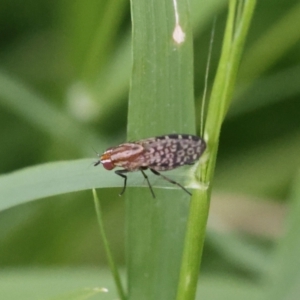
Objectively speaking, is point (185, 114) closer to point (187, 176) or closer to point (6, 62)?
point (187, 176)

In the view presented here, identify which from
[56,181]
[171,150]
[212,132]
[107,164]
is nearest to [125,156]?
[107,164]

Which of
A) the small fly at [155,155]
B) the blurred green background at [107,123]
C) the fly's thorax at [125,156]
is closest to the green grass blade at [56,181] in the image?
the small fly at [155,155]

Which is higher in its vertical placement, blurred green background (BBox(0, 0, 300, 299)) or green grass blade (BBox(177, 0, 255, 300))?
blurred green background (BBox(0, 0, 300, 299))

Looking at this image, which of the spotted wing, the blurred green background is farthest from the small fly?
the blurred green background

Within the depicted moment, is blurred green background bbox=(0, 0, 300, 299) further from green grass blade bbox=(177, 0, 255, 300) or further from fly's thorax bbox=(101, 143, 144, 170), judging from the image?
green grass blade bbox=(177, 0, 255, 300)

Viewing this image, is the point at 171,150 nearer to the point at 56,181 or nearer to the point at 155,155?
the point at 155,155
